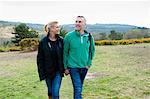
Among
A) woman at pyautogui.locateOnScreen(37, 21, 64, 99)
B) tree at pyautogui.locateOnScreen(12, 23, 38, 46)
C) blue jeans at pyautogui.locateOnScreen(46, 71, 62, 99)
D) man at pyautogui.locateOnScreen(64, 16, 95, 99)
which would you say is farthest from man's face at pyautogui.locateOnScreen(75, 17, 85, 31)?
tree at pyautogui.locateOnScreen(12, 23, 38, 46)

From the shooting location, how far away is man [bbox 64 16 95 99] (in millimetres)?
6938

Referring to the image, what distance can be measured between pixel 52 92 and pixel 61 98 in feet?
7.79

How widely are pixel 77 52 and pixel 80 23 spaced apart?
494mm

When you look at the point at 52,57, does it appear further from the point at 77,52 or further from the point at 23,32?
the point at 23,32

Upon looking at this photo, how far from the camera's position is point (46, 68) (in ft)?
22.8

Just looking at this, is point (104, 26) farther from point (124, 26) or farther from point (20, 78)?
point (20, 78)

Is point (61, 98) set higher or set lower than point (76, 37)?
lower

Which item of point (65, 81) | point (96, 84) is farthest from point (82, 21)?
point (65, 81)

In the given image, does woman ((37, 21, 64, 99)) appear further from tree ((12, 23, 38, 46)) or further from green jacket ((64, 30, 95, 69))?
tree ((12, 23, 38, 46))

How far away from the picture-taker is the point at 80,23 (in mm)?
6879

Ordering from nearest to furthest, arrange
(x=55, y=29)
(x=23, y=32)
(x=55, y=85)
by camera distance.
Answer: (x=55, y=29), (x=55, y=85), (x=23, y=32)

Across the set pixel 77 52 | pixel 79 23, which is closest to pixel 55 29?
pixel 79 23

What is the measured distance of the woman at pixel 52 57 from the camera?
6.89 metres

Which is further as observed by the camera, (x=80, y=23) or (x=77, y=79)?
(x=77, y=79)
